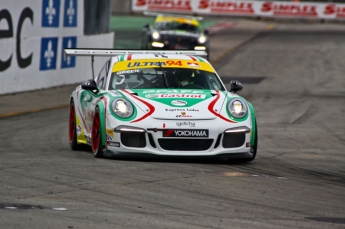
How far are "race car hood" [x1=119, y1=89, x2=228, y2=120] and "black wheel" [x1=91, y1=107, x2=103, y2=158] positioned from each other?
42cm

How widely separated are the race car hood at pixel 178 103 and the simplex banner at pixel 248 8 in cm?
4917

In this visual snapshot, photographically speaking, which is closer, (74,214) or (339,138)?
(74,214)

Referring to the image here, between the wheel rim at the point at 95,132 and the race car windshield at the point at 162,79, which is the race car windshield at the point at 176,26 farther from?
the wheel rim at the point at 95,132

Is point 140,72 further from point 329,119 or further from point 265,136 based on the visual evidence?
point 329,119

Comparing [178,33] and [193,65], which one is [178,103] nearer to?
[193,65]

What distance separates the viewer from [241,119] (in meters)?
10.4

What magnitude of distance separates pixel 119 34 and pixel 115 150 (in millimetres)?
30933

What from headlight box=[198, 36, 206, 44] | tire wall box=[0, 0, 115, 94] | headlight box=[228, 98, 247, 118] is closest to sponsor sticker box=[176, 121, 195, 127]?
headlight box=[228, 98, 247, 118]

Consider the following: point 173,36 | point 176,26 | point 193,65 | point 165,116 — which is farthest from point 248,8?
point 165,116

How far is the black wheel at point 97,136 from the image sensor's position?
10359 mm

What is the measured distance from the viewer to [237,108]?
10492 millimetres

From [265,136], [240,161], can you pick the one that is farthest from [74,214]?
[265,136]

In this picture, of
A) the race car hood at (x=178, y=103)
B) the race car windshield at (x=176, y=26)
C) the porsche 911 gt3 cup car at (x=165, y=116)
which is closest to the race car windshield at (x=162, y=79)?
the porsche 911 gt3 cup car at (x=165, y=116)

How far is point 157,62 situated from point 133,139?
1.75 meters
